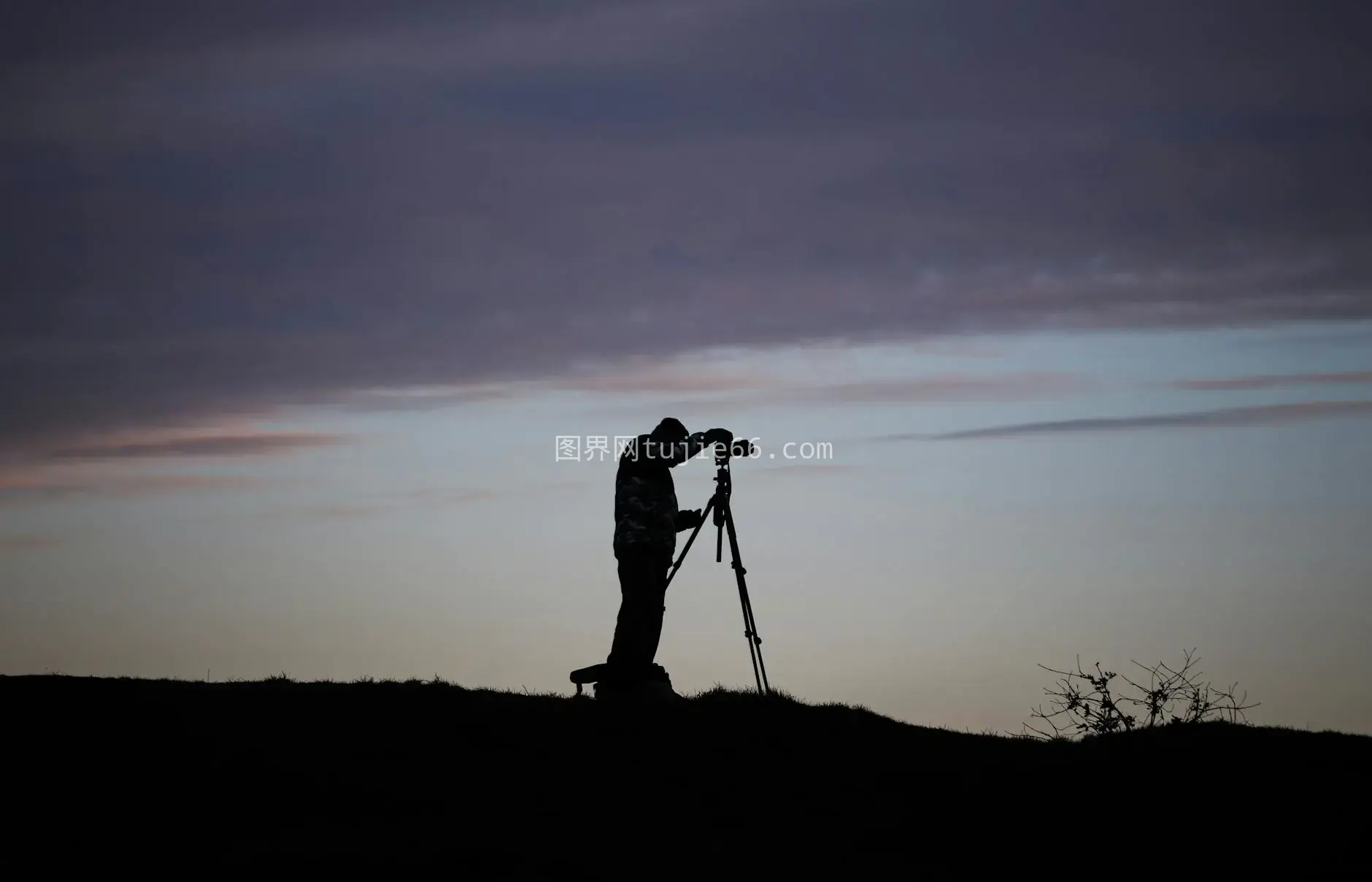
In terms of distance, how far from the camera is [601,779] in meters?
14.0

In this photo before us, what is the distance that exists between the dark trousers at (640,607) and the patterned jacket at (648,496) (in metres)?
0.17

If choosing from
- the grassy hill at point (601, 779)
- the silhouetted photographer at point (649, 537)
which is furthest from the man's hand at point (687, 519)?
the grassy hill at point (601, 779)

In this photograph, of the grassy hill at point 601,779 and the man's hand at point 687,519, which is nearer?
the grassy hill at point 601,779

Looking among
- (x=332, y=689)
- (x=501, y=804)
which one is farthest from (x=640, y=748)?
(x=332, y=689)

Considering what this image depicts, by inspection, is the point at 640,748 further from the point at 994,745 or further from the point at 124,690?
the point at 124,690

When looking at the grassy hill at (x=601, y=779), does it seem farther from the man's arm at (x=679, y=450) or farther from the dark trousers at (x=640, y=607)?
the man's arm at (x=679, y=450)

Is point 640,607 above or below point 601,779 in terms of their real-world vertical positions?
above

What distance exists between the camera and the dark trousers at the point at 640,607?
701 inches

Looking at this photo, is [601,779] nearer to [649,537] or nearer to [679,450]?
[649,537]

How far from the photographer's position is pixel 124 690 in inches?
670

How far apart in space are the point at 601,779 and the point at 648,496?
16.9ft

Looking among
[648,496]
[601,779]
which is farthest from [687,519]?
[601,779]

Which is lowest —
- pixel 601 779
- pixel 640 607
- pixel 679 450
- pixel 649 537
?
pixel 601 779

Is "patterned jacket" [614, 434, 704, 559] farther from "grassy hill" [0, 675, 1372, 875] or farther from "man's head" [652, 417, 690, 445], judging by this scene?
"grassy hill" [0, 675, 1372, 875]
